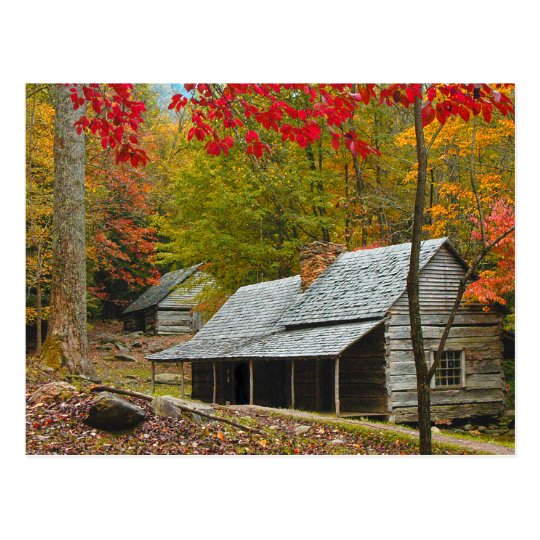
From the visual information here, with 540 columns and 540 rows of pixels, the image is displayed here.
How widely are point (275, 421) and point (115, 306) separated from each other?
7.50ft

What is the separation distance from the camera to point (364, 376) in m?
11.8

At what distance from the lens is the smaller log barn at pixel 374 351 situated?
1134 centimetres

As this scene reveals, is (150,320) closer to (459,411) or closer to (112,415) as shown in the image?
(112,415)

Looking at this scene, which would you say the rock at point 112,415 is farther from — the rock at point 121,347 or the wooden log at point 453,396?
the wooden log at point 453,396

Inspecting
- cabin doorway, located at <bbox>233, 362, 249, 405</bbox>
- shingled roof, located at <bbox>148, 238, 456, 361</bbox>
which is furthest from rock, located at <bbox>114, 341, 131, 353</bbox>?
cabin doorway, located at <bbox>233, 362, 249, 405</bbox>

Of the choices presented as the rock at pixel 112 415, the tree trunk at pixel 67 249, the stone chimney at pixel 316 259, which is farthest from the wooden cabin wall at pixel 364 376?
the rock at pixel 112 415

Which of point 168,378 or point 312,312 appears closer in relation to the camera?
point 312,312

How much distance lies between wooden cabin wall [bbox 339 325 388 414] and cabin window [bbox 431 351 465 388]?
2.99ft

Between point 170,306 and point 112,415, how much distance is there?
3.92 metres

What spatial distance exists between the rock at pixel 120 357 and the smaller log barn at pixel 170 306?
0.34 metres

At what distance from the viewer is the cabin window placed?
39.5 ft

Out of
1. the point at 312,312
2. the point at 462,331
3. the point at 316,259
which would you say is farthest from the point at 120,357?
the point at 316,259
